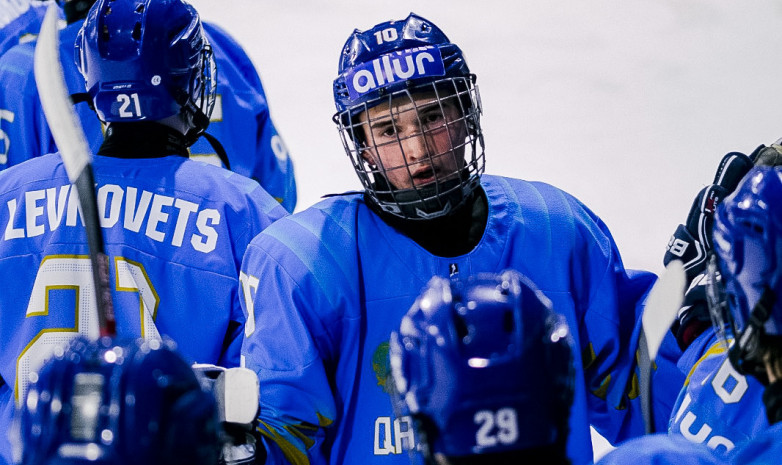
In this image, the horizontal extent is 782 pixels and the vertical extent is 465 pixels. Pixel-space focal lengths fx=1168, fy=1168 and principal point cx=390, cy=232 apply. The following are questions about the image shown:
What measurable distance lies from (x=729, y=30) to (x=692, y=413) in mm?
2902

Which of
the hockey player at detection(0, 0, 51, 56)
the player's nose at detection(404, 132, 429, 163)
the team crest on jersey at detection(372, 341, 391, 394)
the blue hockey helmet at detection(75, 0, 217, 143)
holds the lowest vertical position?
the team crest on jersey at detection(372, 341, 391, 394)

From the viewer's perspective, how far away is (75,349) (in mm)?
1024

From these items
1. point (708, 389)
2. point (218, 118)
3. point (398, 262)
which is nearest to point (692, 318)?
point (708, 389)

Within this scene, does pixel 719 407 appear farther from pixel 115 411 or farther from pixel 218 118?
pixel 218 118

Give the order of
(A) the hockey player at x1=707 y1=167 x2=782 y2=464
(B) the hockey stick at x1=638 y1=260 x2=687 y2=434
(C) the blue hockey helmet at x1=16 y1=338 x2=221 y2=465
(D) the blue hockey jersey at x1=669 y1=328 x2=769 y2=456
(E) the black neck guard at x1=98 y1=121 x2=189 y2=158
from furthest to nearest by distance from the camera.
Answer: (E) the black neck guard at x1=98 y1=121 x2=189 y2=158, (D) the blue hockey jersey at x1=669 y1=328 x2=769 y2=456, (B) the hockey stick at x1=638 y1=260 x2=687 y2=434, (A) the hockey player at x1=707 y1=167 x2=782 y2=464, (C) the blue hockey helmet at x1=16 y1=338 x2=221 y2=465

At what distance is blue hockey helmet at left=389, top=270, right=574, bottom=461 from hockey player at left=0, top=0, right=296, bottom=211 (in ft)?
6.63

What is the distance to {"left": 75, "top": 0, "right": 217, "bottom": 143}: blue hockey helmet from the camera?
88.2 inches

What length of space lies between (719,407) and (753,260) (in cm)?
40

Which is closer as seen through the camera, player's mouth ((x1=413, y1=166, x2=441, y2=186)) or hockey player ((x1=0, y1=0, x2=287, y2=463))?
player's mouth ((x1=413, y1=166, x2=441, y2=186))

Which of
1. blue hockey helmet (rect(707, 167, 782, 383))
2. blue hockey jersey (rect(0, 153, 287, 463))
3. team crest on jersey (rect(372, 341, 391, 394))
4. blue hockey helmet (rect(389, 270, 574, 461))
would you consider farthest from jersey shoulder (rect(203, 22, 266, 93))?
blue hockey helmet (rect(389, 270, 574, 461))

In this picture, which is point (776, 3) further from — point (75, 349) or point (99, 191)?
point (75, 349)

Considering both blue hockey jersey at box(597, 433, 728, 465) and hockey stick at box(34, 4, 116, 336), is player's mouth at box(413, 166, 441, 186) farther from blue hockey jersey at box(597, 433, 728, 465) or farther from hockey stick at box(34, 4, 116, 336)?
blue hockey jersey at box(597, 433, 728, 465)

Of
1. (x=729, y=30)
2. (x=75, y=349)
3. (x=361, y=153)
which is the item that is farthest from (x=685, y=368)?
(x=729, y=30)

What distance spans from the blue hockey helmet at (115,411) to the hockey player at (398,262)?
79 centimetres
